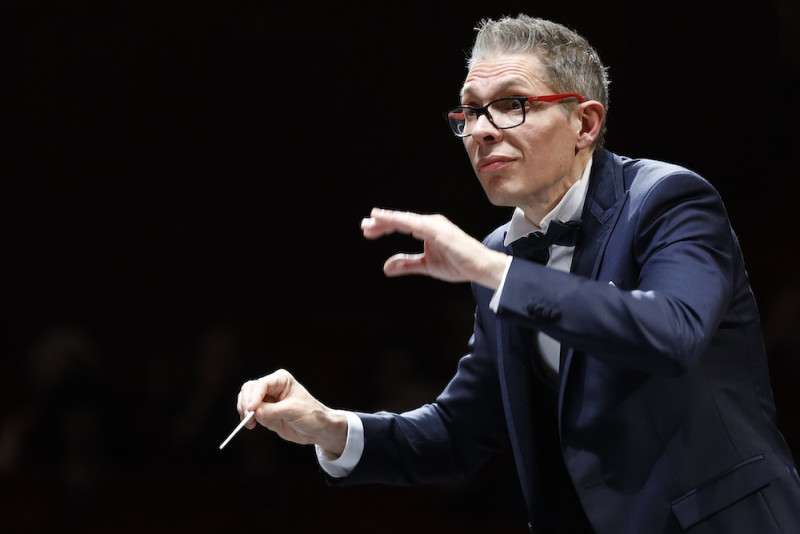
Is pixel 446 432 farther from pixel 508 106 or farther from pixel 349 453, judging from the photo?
pixel 508 106

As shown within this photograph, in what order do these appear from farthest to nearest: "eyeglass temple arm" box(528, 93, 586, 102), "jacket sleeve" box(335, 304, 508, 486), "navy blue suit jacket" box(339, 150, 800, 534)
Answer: "jacket sleeve" box(335, 304, 508, 486) < "eyeglass temple arm" box(528, 93, 586, 102) < "navy blue suit jacket" box(339, 150, 800, 534)

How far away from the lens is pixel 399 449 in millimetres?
1836

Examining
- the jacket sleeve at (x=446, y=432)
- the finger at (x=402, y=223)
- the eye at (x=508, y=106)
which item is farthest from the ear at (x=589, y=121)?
the finger at (x=402, y=223)

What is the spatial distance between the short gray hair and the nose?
15 cm

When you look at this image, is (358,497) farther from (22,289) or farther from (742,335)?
(742,335)

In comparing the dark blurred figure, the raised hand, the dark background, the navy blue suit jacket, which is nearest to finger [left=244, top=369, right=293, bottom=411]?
the raised hand

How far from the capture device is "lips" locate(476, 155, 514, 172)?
1.69 metres

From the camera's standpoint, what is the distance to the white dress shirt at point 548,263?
171cm

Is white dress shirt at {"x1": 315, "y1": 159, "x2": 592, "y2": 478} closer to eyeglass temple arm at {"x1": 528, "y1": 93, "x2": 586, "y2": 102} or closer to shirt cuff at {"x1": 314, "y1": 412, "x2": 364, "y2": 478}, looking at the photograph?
shirt cuff at {"x1": 314, "y1": 412, "x2": 364, "y2": 478}

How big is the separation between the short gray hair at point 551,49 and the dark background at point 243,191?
6.89ft

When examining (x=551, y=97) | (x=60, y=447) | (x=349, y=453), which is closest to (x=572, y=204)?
(x=551, y=97)

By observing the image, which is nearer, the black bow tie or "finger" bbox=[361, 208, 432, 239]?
"finger" bbox=[361, 208, 432, 239]

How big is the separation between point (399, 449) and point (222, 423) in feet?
6.60

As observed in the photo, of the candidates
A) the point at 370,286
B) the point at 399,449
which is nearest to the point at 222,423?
the point at 370,286
